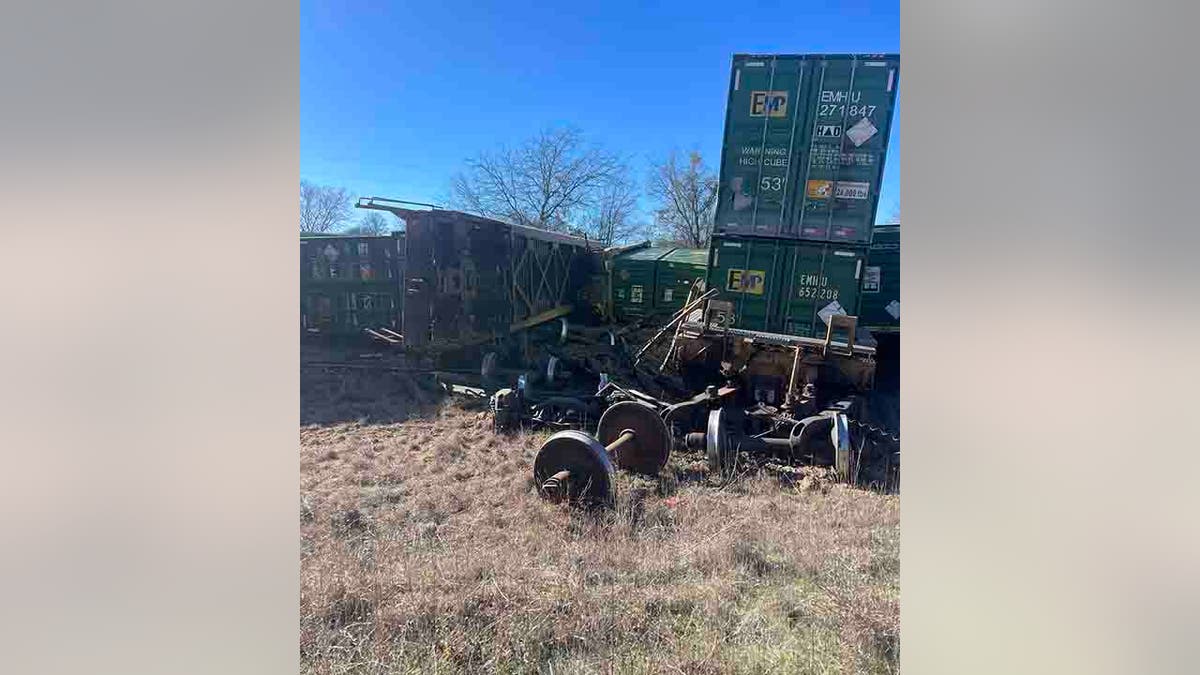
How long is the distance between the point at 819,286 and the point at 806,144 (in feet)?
2.00

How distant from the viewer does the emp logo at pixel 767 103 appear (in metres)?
2.14

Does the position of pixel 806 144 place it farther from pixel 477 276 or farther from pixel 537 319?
pixel 477 276

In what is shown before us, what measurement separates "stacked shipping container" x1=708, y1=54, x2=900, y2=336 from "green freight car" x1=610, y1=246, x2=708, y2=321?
0.30 feet

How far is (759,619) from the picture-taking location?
190cm

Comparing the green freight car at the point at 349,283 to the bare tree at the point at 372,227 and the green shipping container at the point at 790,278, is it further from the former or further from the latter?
the green shipping container at the point at 790,278

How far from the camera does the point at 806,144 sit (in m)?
2.29

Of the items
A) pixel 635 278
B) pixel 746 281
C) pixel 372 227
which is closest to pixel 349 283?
pixel 372 227

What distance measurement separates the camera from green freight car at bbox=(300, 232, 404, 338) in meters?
2.00
